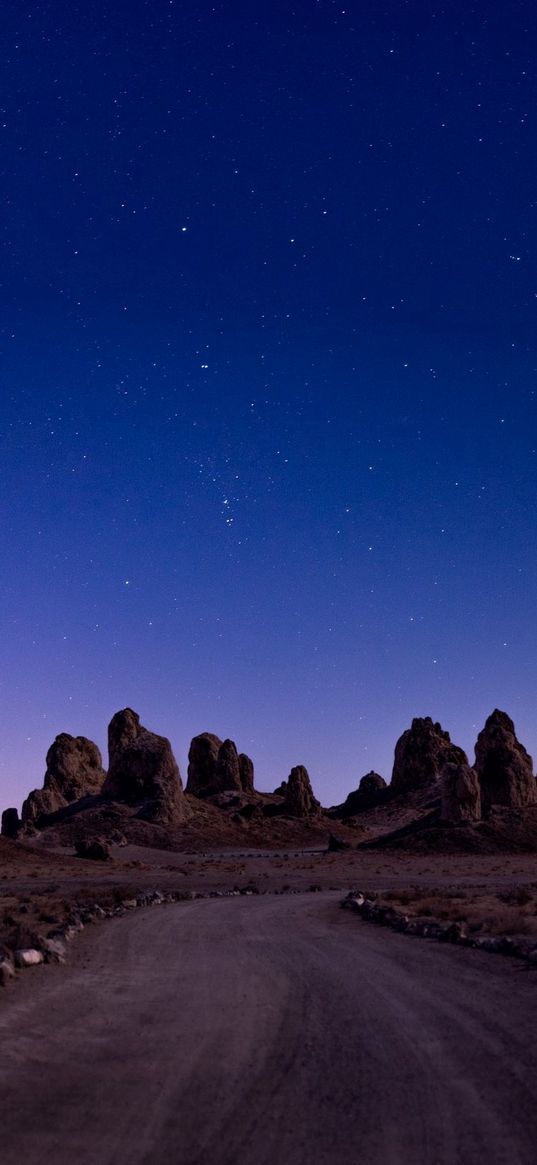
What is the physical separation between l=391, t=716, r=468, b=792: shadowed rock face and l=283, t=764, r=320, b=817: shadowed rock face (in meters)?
12.1

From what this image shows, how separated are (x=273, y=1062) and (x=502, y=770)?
275 ft

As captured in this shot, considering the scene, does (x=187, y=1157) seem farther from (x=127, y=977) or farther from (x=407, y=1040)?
(x=127, y=977)

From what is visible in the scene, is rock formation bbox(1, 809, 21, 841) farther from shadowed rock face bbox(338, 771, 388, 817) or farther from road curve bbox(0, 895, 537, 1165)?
road curve bbox(0, 895, 537, 1165)

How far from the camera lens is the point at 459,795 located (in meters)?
77.0

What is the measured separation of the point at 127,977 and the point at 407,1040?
21.5 ft

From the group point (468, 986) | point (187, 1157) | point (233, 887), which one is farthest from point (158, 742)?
point (187, 1157)

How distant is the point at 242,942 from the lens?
1994 cm

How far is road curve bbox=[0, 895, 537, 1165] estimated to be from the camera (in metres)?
6.38

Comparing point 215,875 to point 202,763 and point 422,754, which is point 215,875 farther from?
point 202,763

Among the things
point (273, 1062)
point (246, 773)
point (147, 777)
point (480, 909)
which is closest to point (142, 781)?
point (147, 777)

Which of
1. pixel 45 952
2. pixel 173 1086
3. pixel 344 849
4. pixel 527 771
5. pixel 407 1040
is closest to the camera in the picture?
pixel 173 1086

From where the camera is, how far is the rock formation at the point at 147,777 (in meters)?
93.8

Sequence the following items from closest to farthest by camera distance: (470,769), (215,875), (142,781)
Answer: (215,875)
(470,769)
(142,781)

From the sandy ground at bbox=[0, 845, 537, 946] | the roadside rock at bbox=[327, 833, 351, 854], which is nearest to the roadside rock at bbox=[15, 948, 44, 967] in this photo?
the sandy ground at bbox=[0, 845, 537, 946]
